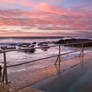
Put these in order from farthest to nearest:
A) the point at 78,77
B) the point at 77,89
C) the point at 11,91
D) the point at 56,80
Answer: the point at 78,77
the point at 56,80
the point at 77,89
the point at 11,91

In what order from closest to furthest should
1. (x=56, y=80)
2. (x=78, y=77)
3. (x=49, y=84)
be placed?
(x=49, y=84)
(x=56, y=80)
(x=78, y=77)

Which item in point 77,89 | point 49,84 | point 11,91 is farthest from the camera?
point 49,84

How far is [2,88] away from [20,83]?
0.60 metres

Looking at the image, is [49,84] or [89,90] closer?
[89,90]

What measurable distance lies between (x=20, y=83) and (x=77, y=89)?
1510mm

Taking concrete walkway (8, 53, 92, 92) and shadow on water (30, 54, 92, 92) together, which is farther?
concrete walkway (8, 53, 92, 92)

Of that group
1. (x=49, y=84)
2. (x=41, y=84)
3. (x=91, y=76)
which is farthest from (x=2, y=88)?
(x=91, y=76)

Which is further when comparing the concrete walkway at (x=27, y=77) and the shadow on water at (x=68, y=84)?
the concrete walkway at (x=27, y=77)

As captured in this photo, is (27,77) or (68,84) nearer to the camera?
(68,84)

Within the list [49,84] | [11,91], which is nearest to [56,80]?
[49,84]

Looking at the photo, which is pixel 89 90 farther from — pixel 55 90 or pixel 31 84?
pixel 31 84

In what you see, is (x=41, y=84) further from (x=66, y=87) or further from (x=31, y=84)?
(x=66, y=87)

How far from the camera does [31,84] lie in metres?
3.12

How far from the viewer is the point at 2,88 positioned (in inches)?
107
